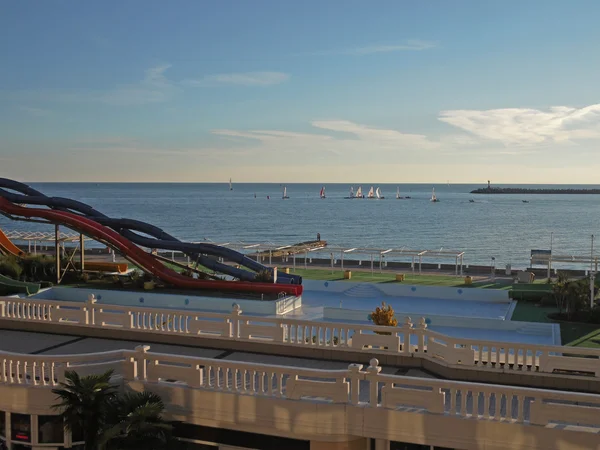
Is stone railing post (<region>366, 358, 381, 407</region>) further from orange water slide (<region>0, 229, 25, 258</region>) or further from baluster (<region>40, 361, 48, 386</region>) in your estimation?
orange water slide (<region>0, 229, 25, 258</region>)

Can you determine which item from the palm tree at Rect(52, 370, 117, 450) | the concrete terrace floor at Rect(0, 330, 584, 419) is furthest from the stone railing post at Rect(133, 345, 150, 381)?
the concrete terrace floor at Rect(0, 330, 584, 419)

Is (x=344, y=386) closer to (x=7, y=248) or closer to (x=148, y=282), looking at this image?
(x=148, y=282)

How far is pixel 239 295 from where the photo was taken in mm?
25438

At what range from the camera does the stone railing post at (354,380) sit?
941 centimetres

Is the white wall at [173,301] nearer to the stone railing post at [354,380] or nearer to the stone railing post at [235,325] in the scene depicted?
the stone railing post at [235,325]

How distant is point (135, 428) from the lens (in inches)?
355

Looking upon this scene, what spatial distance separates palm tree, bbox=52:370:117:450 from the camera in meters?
9.12

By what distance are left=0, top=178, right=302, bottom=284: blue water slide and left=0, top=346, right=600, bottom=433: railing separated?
1578cm

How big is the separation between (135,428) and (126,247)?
19.9 metres

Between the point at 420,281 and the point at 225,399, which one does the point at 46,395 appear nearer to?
the point at 225,399

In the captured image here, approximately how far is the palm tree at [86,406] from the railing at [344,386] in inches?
43.6

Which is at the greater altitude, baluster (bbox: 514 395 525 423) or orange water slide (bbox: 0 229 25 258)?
orange water slide (bbox: 0 229 25 258)

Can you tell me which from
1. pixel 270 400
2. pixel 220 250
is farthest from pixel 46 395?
pixel 220 250

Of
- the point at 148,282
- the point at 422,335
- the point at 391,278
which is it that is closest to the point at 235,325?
the point at 422,335
